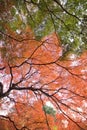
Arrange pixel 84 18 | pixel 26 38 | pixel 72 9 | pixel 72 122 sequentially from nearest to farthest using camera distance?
pixel 84 18 → pixel 72 9 → pixel 26 38 → pixel 72 122

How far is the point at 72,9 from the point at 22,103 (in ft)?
26.2

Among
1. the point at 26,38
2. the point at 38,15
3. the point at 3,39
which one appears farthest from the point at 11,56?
the point at 38,15

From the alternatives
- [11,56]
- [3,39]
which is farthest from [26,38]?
[3,39]

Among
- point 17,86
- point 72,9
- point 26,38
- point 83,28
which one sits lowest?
point 83,28

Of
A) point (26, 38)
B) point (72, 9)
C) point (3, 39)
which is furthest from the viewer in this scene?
point (26, 38)

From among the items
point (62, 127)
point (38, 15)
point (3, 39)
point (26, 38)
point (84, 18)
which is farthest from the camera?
point (62, 127)

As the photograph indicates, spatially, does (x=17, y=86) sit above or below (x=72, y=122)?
above

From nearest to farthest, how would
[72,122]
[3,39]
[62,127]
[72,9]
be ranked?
[72,9], [3,39], [72,122], [62,127]

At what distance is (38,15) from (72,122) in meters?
5.90

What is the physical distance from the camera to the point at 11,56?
12062 mm

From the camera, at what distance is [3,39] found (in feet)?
33.2

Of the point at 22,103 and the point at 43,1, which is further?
the point at 22,103

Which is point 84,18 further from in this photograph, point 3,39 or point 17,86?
point 17,86

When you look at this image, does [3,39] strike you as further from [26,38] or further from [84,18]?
[84,18]
